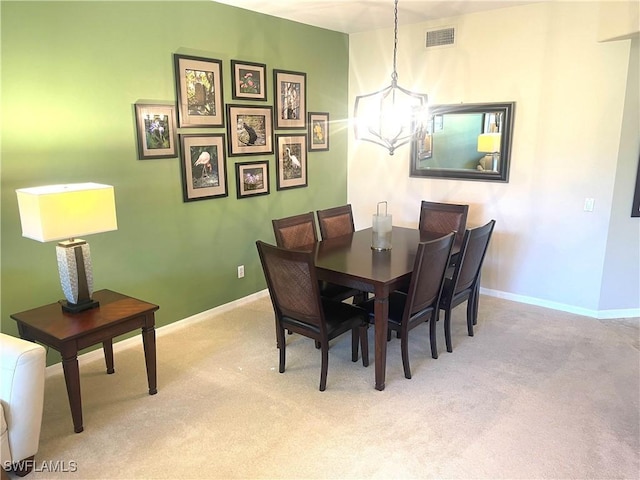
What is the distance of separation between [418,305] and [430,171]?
6.92 ft

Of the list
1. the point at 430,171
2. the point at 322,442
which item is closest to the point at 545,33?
the point at 430,171

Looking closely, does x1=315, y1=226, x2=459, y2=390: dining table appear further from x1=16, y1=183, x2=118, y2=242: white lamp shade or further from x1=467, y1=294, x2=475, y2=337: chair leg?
x1=16, y1=183, x2=118, y2=242: white lamp shade

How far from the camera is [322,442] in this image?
241 cm

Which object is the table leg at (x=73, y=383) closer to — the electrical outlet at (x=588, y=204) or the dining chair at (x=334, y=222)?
the dining chair at (x=334, y=222)

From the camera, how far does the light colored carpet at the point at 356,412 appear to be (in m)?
2.26

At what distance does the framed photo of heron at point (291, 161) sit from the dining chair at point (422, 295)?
6.00 feet

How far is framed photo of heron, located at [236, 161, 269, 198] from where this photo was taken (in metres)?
4.13

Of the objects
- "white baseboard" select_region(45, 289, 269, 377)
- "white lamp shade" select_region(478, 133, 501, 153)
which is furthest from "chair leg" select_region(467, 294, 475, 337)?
"white baseboard" select_region(45, 289, 269, 377)

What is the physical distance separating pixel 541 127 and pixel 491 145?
17.2 inches

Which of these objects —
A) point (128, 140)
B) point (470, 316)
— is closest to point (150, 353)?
point (128, 140)

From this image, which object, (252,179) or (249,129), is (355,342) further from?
(249,129)

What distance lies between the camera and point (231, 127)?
13.0 feet

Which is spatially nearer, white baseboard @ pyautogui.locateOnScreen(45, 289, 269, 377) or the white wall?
white baseboard @ pyautogui.locateOnScreen(45, 289, 269, 377)

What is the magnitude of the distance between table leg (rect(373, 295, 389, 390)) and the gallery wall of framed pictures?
1.84 metres
